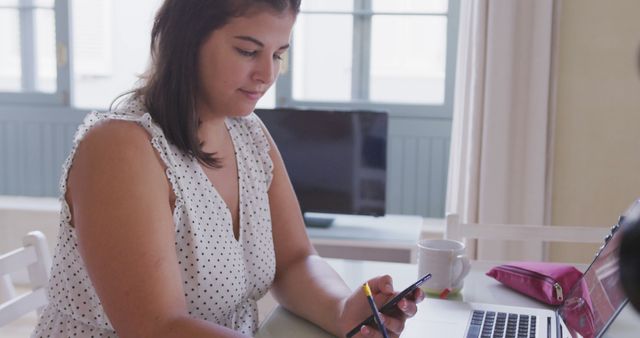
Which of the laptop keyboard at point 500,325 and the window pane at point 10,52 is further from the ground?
the window pane at point 10,52

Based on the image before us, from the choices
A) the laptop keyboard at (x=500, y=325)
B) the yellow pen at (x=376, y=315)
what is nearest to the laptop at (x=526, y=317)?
the laptop keyboard at (x=500, y=325)

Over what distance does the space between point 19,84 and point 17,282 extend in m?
0.96

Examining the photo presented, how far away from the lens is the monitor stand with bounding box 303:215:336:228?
8.95ft

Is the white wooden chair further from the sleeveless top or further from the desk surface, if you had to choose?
the sleeveless top

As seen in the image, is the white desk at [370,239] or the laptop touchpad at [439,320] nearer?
the laptop touchpad at [439,320]

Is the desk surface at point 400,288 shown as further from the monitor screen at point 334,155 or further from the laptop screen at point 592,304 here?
the monitor screen at point 334,155

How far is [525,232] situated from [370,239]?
1.06m

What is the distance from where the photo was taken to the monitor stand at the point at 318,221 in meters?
2.73

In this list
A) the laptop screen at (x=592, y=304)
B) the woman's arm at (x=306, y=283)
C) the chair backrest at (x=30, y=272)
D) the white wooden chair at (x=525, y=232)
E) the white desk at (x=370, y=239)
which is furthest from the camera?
the white desk at (x=370, y=239)

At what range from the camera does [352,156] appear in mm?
2662

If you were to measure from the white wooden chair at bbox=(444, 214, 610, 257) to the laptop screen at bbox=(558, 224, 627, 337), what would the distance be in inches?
15.6

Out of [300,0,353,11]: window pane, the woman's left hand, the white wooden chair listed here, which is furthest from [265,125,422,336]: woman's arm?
[300,0,353,11]: window pane

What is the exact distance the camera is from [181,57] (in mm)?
1016

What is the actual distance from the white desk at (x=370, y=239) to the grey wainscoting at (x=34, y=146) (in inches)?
52.5
